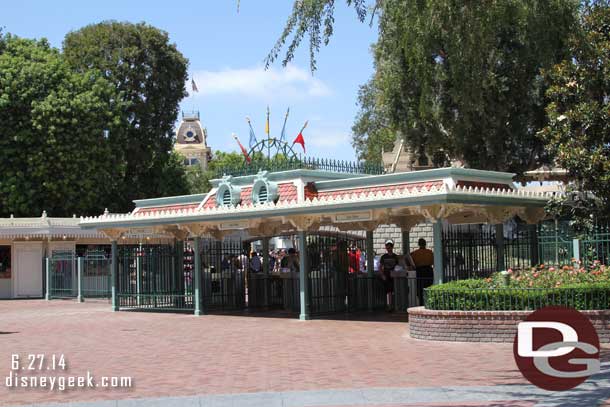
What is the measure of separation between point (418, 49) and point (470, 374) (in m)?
4.76

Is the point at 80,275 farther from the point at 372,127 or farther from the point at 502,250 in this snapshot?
the point at 372,127

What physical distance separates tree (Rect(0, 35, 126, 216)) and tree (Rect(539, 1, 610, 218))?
26.2 meters

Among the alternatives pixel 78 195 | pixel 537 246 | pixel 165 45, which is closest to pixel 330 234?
pixel 537 246

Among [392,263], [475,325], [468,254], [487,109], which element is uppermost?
[487,109]

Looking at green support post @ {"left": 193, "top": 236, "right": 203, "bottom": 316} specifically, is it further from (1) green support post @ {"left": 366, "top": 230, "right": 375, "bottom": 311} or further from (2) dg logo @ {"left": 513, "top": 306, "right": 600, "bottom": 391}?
(2) dg logo @ {"left": 513, "top": 306, "right": 600, "bottom": 391}

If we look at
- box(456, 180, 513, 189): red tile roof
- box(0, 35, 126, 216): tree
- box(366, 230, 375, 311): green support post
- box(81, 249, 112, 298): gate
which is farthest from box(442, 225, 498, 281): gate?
box(0, 35, 126, 216): tree

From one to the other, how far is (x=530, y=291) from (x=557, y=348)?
9.94 feet

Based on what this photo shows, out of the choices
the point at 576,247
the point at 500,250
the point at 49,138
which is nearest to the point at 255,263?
the point at 500,250

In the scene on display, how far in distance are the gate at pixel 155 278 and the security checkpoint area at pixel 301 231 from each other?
1.3 inches

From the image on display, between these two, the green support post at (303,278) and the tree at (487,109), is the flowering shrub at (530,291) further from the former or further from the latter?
the tree at (487,109)

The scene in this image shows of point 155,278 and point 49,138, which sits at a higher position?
point 49,138

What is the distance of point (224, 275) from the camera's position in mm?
25547

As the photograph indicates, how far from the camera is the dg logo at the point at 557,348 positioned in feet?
35.9

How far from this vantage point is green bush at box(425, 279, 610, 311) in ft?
48.9
